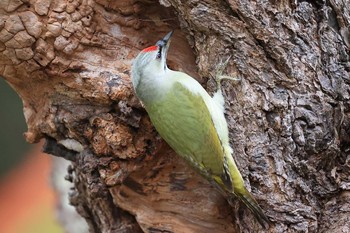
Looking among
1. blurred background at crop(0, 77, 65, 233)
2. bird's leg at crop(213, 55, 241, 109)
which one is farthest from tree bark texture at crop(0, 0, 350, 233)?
blurred background at crop(0, 77, 65, 233)

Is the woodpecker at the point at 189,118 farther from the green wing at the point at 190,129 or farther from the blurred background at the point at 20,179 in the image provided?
the blurred background at the point at 20,179

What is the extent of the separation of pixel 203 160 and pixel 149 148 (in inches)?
11.6

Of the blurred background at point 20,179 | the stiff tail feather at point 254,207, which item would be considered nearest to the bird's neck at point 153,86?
the stiff tail feather at point 254,207

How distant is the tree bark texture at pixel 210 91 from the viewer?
266cm

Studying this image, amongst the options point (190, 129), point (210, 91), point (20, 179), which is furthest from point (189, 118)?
point (20, 179)

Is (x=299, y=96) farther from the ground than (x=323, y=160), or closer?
farther from the ground

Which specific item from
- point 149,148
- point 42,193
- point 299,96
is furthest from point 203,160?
point 42,193

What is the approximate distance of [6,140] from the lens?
5559mm

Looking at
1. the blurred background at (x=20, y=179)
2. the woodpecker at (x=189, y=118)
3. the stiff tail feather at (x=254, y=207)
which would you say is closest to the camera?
the stiff tail feather at (x=254, y=207)

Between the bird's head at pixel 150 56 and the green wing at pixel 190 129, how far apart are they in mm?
151

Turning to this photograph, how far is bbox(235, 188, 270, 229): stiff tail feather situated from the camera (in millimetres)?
2596

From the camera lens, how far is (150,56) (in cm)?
284

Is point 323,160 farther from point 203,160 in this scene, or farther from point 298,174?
point 203,160

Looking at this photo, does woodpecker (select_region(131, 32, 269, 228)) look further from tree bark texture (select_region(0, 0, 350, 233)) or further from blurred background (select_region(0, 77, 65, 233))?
blurred background (select_region(0, 77, 65, 233))
